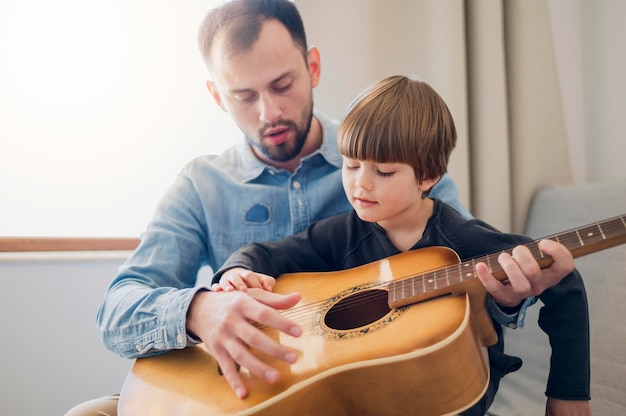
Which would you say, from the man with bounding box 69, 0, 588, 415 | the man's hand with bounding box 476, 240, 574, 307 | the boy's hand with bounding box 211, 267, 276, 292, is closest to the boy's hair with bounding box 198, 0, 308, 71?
the man with bounding box 69, 0, 588, 415

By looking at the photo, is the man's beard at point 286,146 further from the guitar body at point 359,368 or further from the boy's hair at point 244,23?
the guitar body at point 359,368

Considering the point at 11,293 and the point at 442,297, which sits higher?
the point at 442,297

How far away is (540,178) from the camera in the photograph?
1472 millimetres

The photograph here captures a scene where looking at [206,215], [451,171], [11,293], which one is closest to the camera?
[206,215]


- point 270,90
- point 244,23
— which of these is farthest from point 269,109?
point 244,23

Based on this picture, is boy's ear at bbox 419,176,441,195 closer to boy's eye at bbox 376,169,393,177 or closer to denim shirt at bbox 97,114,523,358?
boy's eye at bbox 376,169,393,177

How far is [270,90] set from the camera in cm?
114

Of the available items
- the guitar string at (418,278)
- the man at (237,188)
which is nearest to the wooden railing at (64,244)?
the man at (237,188)

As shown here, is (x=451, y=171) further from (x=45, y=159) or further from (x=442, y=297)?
(x=45, y=159)

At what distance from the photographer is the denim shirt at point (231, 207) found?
114 cm

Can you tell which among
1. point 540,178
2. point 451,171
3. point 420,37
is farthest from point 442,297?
point 420,37

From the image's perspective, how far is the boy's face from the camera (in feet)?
3.01

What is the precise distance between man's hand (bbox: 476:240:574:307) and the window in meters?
1.13

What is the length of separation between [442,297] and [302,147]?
59 centimetres
